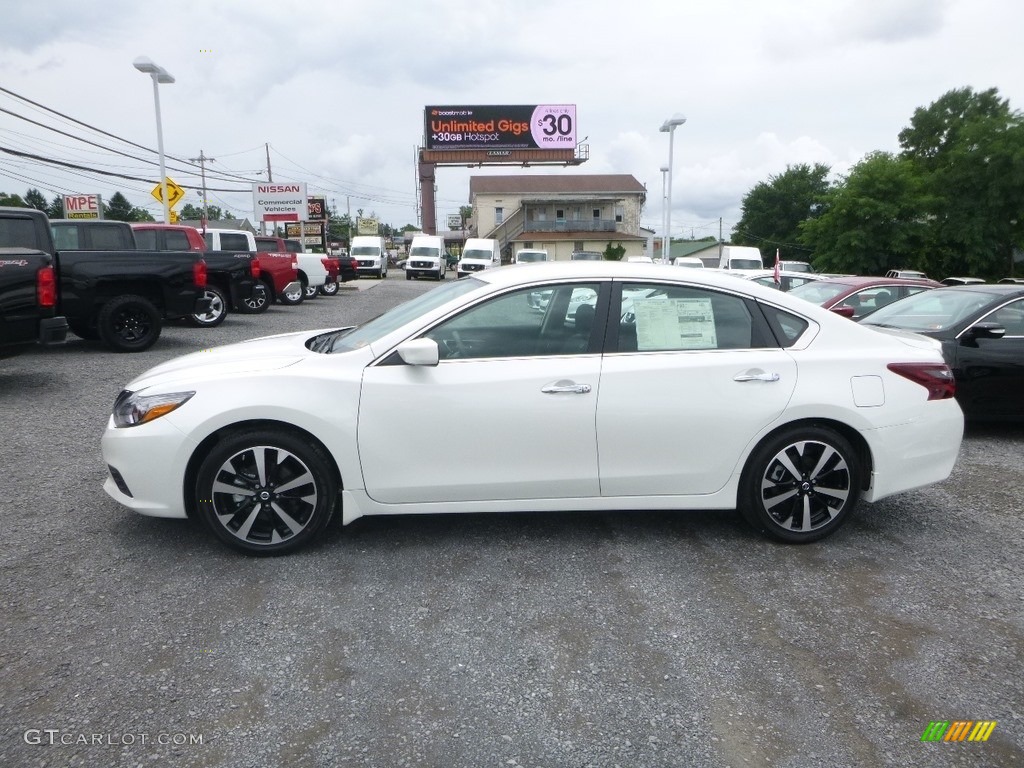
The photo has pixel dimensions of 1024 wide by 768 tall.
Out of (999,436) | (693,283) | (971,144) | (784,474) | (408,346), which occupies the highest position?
(971,144)

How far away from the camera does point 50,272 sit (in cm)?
814

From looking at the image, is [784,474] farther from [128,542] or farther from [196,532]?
[128,542]

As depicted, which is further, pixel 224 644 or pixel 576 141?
pixel 576 141

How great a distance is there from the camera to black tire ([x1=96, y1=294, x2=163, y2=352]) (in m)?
11.1

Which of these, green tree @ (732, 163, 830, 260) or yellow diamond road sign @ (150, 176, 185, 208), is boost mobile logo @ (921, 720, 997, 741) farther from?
green tree @ (732, 163, 830, 260)

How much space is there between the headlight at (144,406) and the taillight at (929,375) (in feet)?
12.3

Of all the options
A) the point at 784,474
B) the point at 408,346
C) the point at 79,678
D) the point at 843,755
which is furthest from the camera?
the point at 784,474

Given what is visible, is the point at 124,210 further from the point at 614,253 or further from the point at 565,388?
the point at 565,388

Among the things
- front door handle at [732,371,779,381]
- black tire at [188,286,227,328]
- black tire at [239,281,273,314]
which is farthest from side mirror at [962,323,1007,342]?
black tire at [239,281,273,314]

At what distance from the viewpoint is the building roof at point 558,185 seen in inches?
2591

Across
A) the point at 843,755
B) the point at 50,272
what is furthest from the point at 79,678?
the point at 50,272

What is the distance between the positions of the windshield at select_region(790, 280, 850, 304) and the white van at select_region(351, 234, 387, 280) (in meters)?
35.4

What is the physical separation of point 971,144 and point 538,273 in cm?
3883

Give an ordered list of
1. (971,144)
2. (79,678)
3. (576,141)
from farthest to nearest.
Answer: (576,141) → (971,144) → (79,678)
